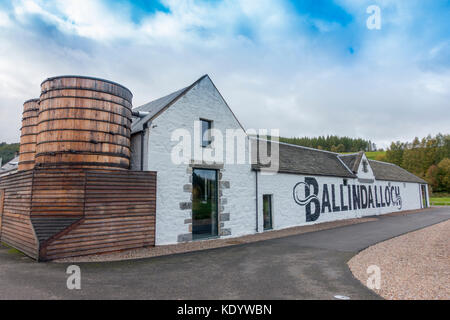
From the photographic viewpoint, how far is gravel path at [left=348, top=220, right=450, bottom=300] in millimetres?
5012

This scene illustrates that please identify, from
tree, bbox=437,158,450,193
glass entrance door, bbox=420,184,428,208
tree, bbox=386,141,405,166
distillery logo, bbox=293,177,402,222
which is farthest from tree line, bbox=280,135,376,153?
distillery logo, bbox=293,177,402,222

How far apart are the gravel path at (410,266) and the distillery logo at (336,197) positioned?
633cm

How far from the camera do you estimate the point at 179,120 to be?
36.7ft

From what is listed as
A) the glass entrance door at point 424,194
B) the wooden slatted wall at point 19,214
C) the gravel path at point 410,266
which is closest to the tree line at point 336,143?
the glass entrance door at point 424,194

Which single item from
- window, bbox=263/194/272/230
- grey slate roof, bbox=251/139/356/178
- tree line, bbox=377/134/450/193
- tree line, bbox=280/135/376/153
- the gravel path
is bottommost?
the gravel path

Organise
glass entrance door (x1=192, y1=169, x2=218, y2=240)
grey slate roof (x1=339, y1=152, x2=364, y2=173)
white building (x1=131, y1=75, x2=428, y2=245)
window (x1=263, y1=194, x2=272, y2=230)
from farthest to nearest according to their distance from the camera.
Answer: grey slate roof (x1=339, y1=152, x2=364, y2=173) < window (x1=263, y1=194, x2=272, y2=230) < glass entrance door (x1=192, y1=169, x2=218, y2=240) < white building (x1=131, y1=75, x2=428, y2=245)

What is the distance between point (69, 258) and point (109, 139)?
3.99 metres

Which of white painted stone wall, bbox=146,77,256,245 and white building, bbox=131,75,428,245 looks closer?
white painted stone wall, bbox=146,77,256,245

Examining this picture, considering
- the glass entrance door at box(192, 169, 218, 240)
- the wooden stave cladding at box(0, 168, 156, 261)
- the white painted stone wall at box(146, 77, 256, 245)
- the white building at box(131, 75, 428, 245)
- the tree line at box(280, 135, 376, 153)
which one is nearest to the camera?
the wooden stave cladding at box(0, 168, 156, 261)

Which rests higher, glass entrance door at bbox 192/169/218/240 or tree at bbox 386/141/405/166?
tree at bbox 386/141/405/166

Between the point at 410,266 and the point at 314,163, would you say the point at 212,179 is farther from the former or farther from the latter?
the point at 314,163

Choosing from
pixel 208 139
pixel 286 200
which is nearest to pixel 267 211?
pixel 286 200

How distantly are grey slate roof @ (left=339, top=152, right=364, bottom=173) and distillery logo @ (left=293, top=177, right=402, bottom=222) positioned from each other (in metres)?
1.69

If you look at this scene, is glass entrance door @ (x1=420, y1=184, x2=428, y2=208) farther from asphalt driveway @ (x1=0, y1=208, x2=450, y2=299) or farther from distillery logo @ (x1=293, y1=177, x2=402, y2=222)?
asphalt driveway @ (x1=0, y1=208, x2=450, y2=299)
